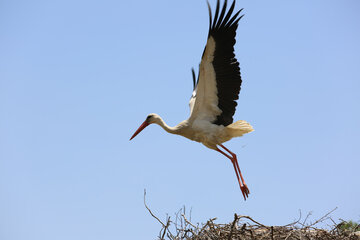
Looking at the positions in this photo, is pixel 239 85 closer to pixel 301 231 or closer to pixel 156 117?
pixel 156 117

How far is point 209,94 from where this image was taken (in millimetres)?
6926

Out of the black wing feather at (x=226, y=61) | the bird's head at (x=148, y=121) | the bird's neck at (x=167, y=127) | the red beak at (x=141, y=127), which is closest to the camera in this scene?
the black wing feather at (x=226, y=61)

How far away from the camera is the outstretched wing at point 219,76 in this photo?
6.52 m

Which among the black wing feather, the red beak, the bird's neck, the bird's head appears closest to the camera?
the black wing feather

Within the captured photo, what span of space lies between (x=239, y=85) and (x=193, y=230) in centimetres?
251

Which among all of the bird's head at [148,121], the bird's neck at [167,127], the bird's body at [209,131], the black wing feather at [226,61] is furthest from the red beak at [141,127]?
the black wing feather at [226,61]

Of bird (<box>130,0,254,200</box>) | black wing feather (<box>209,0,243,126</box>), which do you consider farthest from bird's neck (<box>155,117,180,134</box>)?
black wing feather (<box>209,0,243,126</box>)

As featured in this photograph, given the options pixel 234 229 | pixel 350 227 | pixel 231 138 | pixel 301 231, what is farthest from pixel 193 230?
pixel 231 138

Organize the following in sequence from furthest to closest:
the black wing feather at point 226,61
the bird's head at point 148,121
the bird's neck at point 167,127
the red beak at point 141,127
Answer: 1. the red beak at point 141,127
2. the bird's head at point 148,121
3. the bird's neck at point 167,127
4. the black wing feather at point 226,61

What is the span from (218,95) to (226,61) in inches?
21.3

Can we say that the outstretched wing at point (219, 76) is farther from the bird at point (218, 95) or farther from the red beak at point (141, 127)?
the red beak at point (141, 127)

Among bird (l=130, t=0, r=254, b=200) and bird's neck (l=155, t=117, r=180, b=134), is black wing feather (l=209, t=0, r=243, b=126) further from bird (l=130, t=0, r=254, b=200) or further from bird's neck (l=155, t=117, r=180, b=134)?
bird's neck (l=155, t=117, r=180, b=134)

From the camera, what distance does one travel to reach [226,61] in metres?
6.60

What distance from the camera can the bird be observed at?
6.52 m
